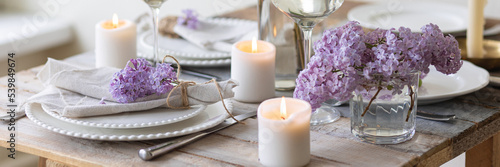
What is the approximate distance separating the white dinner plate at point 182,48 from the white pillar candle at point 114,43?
0.40 ft

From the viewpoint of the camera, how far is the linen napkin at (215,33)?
52.6 inches

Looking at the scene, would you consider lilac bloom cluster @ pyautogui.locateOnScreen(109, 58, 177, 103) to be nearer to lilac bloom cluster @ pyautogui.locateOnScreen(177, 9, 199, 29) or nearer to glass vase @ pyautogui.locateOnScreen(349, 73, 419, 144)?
glass vase @ pyautogui.locateOnScreen(349, 73, 419, 144)

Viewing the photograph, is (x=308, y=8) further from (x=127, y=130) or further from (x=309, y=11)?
(x=127, y=130)

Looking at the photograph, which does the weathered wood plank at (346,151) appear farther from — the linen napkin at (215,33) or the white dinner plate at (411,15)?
the white dinner plate at (411,15)

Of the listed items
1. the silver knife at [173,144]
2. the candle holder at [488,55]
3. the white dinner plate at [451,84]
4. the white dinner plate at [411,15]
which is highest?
the white dinner plate at [411,15]

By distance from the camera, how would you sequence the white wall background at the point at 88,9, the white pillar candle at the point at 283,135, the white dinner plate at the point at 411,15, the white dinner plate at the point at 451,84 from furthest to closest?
the white wall background at the point at 88,9
the white dinner plate at the point at 411,15
the white dinner plate at the point at 451,84
the white pillar candle at the point at 283,135

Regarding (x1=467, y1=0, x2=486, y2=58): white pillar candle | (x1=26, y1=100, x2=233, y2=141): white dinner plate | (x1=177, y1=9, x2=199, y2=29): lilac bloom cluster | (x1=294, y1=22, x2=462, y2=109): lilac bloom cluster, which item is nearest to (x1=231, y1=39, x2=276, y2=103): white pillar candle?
(x1=26, y1=100, x2=233, y2=141): white dinner plate

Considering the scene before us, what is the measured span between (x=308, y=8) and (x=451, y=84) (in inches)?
13.8

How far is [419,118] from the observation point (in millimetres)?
982

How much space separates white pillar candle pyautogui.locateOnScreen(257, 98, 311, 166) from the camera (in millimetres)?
784

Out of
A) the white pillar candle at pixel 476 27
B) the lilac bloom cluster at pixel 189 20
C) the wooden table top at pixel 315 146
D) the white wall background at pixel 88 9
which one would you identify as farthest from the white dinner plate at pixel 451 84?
the white wall background at pixel 88 9

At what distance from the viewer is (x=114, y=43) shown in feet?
3.89

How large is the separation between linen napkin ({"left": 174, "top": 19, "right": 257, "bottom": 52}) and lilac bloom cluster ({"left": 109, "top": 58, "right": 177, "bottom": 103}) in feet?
1.21

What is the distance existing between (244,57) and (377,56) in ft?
0.94
